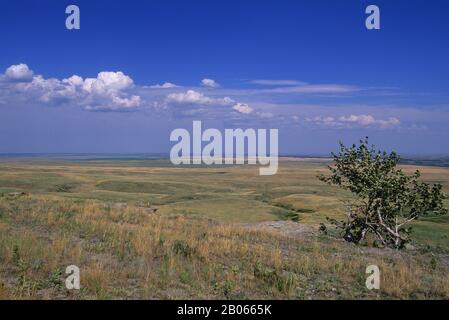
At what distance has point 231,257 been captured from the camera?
15.3 m

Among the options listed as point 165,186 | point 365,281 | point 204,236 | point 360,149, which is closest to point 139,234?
point 204,236

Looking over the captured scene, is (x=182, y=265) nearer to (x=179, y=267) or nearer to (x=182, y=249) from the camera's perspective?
(x=179, y=267)

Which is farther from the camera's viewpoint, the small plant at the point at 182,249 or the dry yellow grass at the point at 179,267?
the small plant at the point at 182,249

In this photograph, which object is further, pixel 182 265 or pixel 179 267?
pixel 182 265

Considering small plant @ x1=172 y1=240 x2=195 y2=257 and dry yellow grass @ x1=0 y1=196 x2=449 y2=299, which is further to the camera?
small plant @ x1=172 y1=240 x2=195 y2=257

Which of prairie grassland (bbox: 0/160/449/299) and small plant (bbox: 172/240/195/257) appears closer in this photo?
prairie grassland (bbox: 0/160/449/299)

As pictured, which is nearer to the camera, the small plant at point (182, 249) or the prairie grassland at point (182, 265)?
the prairie grassland at point (182, 265)

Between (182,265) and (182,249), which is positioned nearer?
(182,265)

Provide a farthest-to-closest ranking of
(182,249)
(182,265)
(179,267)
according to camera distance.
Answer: (182,249), (182,265), (179,267)

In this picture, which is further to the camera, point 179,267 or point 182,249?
point 182,249

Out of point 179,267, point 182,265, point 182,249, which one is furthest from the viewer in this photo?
point 182,249

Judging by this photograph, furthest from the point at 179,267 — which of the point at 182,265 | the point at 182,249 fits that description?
the point at 182,249
